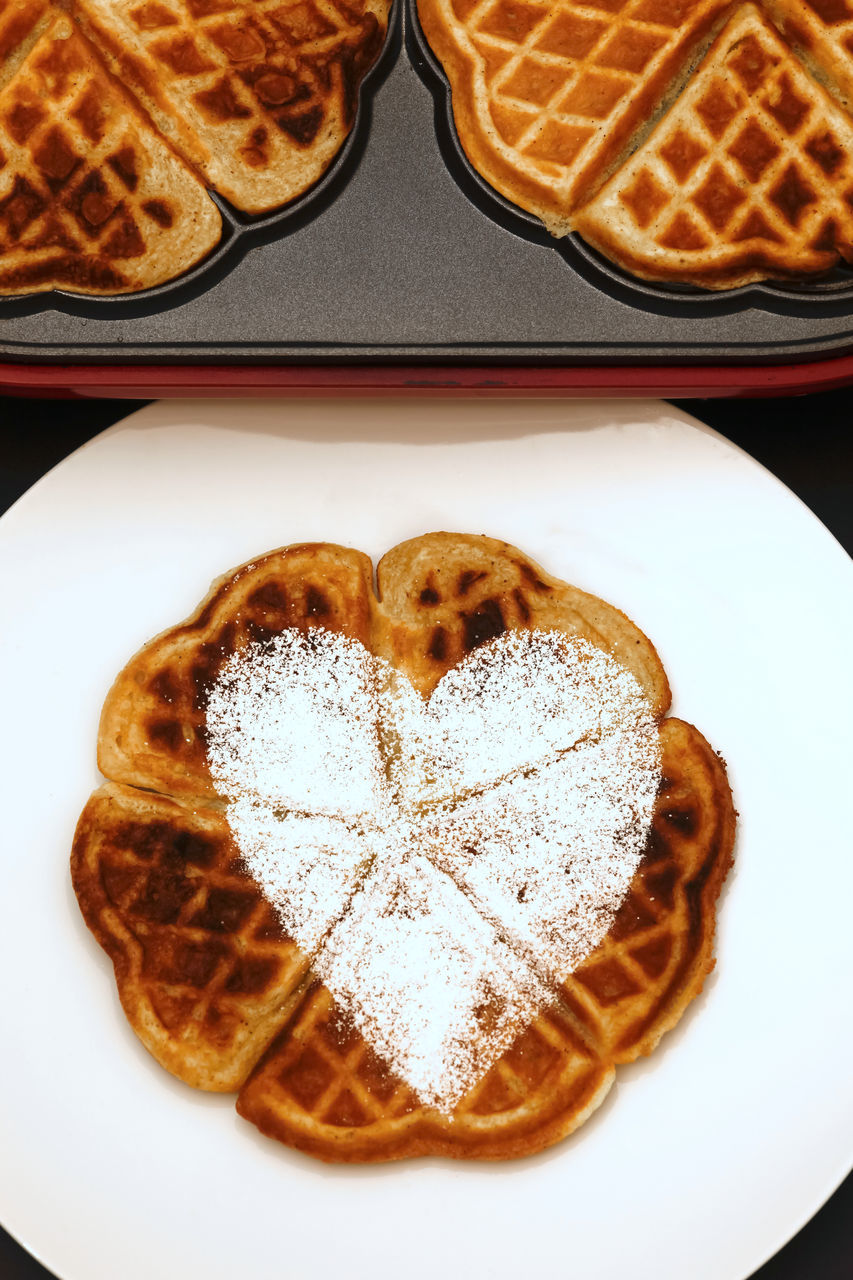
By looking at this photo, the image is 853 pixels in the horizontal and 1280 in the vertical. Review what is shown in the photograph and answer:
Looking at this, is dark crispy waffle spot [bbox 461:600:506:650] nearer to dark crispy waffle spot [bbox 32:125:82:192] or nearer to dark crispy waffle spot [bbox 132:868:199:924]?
dark crispy waffle spot [bbox 132:868:199:924]

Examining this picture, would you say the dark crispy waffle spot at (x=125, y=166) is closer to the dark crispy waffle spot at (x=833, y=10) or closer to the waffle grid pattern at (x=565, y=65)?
the waffle grid pattern at (x=565, y=65)

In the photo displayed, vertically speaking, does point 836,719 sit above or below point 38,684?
below

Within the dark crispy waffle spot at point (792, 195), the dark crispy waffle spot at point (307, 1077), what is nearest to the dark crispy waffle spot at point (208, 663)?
the dark crispy waffle spot at point (307, 1077)

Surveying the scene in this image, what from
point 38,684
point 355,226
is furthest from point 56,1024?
point 355,226

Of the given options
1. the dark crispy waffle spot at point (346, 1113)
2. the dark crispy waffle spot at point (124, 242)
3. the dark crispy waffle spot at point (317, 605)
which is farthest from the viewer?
the dark crispy waffle spot at point (317, 605)

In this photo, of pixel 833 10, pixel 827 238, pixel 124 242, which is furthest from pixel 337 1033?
pixel 833 10

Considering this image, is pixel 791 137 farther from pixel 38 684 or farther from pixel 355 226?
pixel 38 684
